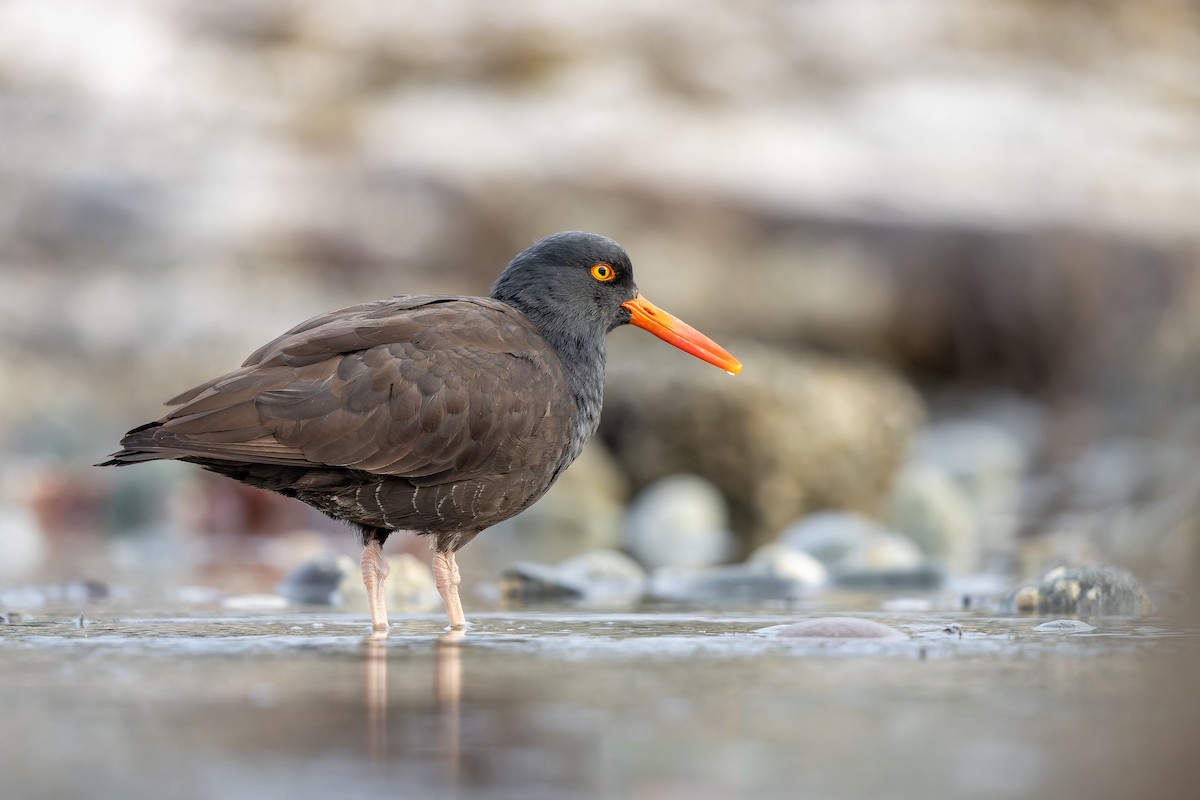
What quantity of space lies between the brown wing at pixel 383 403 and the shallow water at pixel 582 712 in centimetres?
61

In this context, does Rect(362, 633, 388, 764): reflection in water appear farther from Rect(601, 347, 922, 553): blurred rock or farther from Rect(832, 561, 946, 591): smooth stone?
Rect(601, 347, 922, 553): blurred rock

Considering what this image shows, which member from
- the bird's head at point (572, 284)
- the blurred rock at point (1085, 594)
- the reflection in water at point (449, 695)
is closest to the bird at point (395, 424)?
the bird's head at point (572, 284)

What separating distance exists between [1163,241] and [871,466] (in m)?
8.82

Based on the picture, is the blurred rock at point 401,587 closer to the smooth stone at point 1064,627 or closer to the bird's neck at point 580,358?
the bird's neck at point 580,358

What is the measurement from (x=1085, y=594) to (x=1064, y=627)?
0.75 metres

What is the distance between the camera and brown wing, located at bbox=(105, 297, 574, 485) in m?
4.95

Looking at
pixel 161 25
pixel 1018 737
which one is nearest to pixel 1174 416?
pixel 1018 737

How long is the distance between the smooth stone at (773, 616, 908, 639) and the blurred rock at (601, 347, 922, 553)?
607cm

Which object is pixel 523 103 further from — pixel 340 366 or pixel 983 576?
pixel 340 366

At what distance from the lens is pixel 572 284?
604 centimetres

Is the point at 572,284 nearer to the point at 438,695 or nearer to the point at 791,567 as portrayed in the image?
the point at 791,567

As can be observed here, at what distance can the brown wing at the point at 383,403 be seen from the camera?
4.95 meters

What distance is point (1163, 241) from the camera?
1828 centimetres

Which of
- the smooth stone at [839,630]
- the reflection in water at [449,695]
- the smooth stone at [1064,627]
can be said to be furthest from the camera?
the smooth stone at [1064,627]
